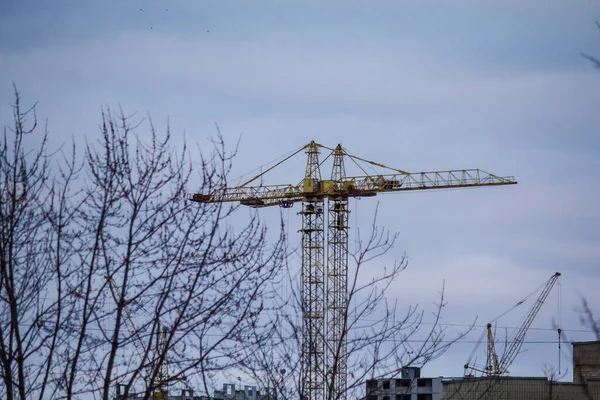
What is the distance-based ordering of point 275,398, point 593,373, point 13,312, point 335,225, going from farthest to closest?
1. point 335,225
2. point 593,373
3. point 275,398
4. point 13,312

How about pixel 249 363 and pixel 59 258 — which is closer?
pixel 59 258

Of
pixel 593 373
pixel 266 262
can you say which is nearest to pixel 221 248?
pixel 266 262

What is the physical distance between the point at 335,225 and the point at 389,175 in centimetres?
706

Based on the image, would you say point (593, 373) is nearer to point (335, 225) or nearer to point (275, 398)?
point (335, 225)

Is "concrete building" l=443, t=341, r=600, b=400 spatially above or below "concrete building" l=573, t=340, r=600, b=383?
below

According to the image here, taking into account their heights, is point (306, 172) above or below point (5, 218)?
above

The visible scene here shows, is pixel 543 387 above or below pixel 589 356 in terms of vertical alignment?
below

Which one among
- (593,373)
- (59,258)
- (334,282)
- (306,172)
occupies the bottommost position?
(59,258)

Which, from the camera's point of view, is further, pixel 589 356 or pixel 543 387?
pixel 589 356

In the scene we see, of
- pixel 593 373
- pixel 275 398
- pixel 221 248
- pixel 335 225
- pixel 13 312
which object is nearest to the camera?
pixel 13 312

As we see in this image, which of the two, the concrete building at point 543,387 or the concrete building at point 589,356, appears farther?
the concrete building at point 589,356

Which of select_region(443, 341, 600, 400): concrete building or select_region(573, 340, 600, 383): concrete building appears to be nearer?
select_region(443, 341, 600, 400): concrete building

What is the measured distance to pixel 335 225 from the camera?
278ft

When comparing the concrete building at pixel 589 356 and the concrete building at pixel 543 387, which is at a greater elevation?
the concrete building at pixel 589 356
